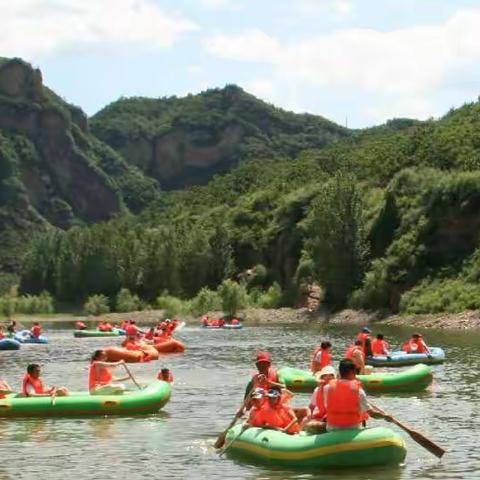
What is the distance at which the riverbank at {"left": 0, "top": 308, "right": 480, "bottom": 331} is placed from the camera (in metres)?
72.8

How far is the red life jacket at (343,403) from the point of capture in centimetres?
1827

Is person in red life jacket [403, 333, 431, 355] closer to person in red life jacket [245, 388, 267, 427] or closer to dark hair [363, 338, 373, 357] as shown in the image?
dark hair [363, 338, 373, 357]

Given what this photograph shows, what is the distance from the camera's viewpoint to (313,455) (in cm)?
1859

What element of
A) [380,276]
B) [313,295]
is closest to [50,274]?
[313,295]

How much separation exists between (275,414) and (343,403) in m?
2.30

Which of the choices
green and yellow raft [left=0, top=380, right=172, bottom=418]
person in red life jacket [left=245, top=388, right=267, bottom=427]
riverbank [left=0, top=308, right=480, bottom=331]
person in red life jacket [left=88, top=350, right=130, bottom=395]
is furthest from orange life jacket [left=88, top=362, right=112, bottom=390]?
riverbank [left=0, top=308, right=480, bottom=331]

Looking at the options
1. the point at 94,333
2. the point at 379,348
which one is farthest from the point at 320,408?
the point at 94,333

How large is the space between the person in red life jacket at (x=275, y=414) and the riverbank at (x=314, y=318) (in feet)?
163

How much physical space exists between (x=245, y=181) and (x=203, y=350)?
119726mm

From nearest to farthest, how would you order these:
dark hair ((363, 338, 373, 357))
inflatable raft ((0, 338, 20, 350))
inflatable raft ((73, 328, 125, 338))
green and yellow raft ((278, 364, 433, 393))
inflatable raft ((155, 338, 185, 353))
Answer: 1. green and yellow raft ((278, 364, 433, 393))
2. dark hair ((363, 338, 373, 357))
3. inflatable raft ((155, 338, 185, 353))
4. inflatable raft ((0, 338, 20, 350))
5. inflatable raft ((73, 328, 125, 338))

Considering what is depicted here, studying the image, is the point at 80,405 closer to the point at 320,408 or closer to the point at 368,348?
the point at 320,408

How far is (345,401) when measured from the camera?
18.3m

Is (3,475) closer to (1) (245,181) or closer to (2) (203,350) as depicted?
(2) (203,350)

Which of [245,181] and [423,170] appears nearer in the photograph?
[423,170]
